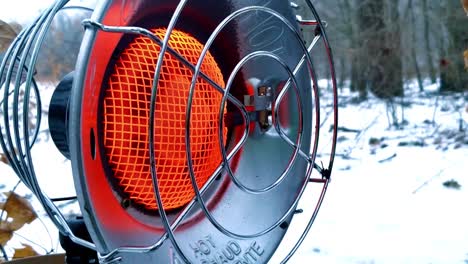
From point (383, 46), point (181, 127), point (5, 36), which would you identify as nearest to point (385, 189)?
point (383, 46)

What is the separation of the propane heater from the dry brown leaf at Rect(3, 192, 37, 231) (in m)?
0.56

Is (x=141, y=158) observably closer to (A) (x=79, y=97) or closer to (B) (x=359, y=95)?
(A) (x=79, y=97)

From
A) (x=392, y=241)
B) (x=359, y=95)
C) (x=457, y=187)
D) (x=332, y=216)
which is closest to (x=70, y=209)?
(x=332, y=216)

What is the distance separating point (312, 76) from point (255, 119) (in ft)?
0.45

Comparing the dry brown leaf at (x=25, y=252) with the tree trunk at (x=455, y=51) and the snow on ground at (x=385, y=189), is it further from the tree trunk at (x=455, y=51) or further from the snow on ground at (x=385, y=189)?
the tree trunk at (x=455, y=51)

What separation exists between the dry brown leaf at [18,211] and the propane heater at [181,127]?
56 centimetres

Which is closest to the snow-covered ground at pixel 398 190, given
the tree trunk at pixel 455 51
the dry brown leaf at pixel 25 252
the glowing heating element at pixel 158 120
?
the tree trunk at pixel 455 51

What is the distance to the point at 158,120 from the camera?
2.85 ft

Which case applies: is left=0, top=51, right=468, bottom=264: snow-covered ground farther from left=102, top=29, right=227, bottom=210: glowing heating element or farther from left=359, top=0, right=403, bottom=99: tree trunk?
left=102, top=29, right=227, bottom=210: glowing heating element

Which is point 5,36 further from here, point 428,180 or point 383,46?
point 383,46

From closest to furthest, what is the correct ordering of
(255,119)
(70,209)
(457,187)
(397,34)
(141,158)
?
(141,158) → (255,119) → (70,209) → (457,187) → (397,34)

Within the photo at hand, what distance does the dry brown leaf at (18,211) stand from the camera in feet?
5.28

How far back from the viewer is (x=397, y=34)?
17.0 ft

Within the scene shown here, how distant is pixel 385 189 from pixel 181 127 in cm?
264
